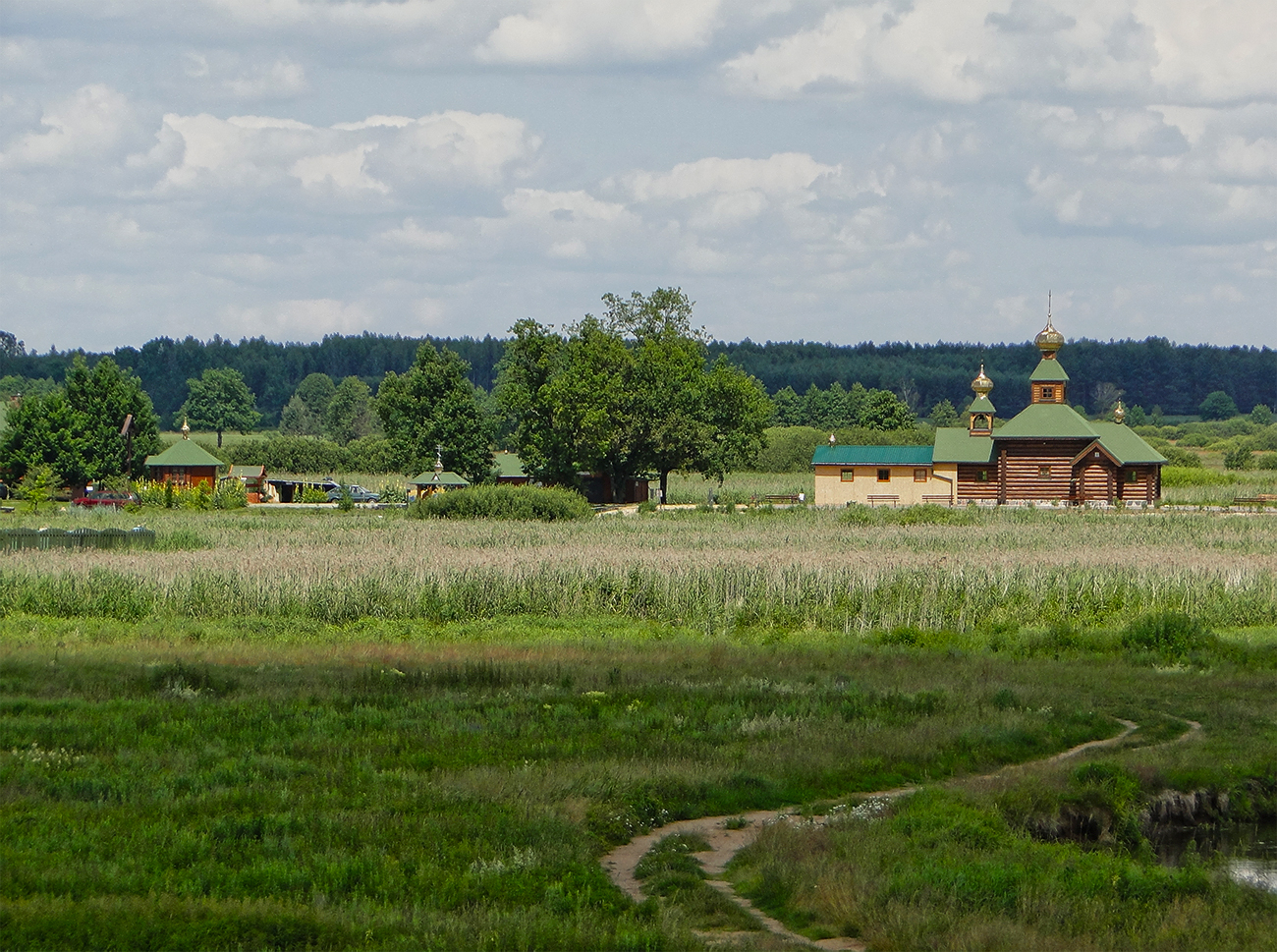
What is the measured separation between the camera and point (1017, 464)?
77.4 metres

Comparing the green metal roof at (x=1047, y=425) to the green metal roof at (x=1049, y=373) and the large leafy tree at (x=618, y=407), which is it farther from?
the large leafy tree at (x=618, y=407)

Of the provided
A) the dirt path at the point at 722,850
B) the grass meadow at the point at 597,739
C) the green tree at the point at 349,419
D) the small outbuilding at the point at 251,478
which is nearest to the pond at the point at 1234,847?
the grass meadow at the point at 597,739

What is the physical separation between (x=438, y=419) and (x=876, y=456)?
26.0 m

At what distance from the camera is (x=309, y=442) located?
12900 cm

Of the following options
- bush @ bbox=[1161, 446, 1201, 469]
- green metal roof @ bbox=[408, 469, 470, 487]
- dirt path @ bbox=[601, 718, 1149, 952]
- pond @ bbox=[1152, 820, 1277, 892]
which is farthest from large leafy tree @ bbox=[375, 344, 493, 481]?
pond @ bbox=[1152, 820, 1277, 892]

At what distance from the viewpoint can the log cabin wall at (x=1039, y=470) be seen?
76.5 meters

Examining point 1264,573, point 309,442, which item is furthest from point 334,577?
point 309,442

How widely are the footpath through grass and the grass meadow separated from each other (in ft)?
0.20

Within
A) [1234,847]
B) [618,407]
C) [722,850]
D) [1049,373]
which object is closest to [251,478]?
[618,407]

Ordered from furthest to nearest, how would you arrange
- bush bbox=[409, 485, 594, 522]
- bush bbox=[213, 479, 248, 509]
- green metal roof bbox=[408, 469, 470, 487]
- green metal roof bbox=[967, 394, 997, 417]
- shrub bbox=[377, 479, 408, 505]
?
A: shrub bbox=[377, 479, 408, 505] < green metal roof bbox=[967, 394, 997, 417] < green metal roof bbox=[408, 469, 470, 487] < bush bbox=[213, 479, 248, 509] < bush bbox=[409, 485, 594, 522]

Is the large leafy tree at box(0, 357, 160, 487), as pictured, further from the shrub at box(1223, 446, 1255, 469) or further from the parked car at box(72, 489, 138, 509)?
the shrub at box(1223, 446, 1255, 469)

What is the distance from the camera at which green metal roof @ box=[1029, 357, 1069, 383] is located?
79.2m

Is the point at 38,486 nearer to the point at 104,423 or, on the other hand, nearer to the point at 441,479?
the point at 104,423

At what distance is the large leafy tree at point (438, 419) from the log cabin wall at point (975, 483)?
92.4 ft
